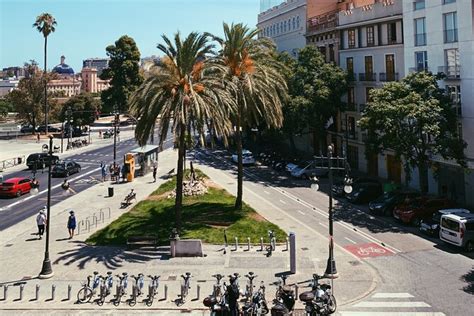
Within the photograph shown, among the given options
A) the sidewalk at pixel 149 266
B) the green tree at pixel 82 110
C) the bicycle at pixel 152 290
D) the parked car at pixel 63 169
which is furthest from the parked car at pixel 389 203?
the green tree at pixel 82 110

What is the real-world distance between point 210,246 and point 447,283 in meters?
12.4

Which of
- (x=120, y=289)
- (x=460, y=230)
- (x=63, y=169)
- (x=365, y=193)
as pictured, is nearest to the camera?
(x=120, y=289)

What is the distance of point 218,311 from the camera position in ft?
57.9

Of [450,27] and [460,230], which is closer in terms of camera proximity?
[460,230]

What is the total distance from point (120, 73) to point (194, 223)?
7594 cm

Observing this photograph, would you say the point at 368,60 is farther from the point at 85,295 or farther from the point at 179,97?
the point at 85,295

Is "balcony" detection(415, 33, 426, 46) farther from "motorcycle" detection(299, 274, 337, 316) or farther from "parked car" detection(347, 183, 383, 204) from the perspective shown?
"motorcycle" detection(299, 274, 337, 316)

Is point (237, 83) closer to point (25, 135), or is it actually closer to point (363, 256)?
point (363, 256)

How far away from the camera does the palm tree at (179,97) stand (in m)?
27.9

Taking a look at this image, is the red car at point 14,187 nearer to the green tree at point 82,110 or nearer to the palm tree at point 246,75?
the palm tree at point 246,75

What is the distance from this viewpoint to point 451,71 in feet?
124

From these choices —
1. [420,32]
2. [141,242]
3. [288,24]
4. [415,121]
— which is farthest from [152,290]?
[288,24]

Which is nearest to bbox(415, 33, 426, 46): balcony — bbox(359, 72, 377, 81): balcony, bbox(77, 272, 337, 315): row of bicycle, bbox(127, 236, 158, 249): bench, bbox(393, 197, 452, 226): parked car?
bbox(359, 72, 377, 81): balcony

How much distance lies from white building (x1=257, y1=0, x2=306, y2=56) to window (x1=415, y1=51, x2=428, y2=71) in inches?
1120
